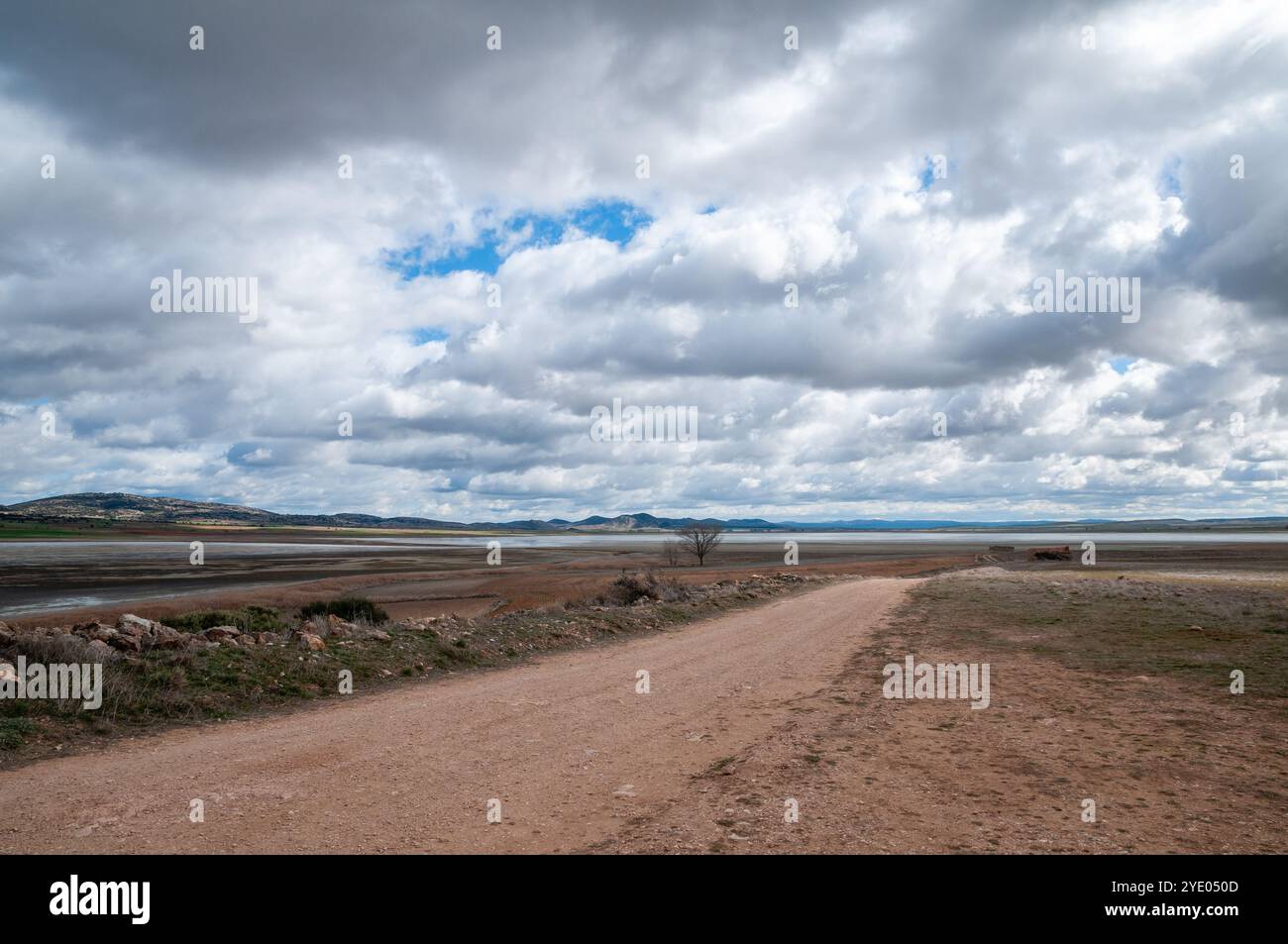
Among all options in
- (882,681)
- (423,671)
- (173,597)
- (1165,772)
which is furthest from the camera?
(173,597)

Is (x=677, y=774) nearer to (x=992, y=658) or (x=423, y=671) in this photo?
(x=423, y=671)

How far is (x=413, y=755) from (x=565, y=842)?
351 cm

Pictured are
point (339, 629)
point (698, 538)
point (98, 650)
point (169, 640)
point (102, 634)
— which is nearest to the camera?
point (98, 650)

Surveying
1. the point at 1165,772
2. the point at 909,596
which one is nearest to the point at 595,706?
the point at 1165,772

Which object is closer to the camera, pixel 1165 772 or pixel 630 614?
pixel 1165 772

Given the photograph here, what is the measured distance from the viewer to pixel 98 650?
13.9 m

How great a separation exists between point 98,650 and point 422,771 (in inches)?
358

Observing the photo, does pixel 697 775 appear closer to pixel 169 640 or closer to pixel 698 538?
pixel 169 640

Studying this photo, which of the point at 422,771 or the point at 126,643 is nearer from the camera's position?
the point at 422,771

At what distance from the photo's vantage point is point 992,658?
57.0 feet

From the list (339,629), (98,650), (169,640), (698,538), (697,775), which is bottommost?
(698,538)

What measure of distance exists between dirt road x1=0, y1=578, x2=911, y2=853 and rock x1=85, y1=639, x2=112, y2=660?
396cm

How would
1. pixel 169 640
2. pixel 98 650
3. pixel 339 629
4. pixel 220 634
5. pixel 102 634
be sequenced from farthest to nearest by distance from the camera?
pixel 339 629 → pixel 220 634 → pixel 102 634 → pixel 169 640 → pixel 98 650

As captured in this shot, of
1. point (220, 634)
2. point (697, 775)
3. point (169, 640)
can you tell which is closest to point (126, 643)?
point (169, 640)
